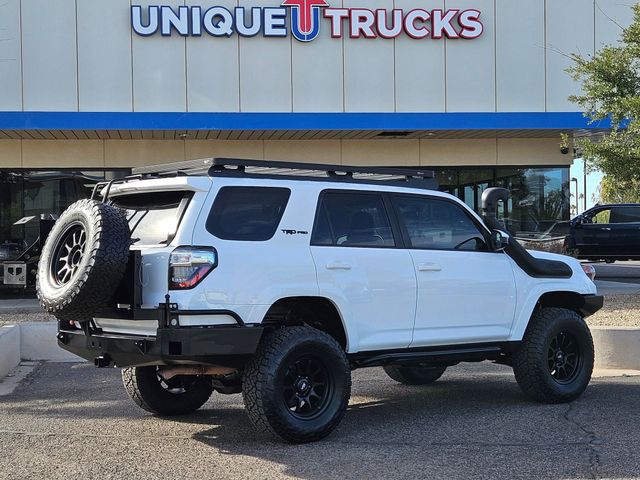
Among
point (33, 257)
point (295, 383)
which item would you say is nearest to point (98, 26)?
point (33, 257)

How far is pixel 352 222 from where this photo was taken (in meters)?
6.24

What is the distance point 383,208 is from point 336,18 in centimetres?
1059

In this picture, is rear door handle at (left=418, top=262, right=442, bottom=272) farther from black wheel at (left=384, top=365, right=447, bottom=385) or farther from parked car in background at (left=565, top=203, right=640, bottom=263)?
parked car in background at (left=565, top=203, right=640, bottom=263)

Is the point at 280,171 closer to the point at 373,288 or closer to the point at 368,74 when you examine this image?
the point at 373,288

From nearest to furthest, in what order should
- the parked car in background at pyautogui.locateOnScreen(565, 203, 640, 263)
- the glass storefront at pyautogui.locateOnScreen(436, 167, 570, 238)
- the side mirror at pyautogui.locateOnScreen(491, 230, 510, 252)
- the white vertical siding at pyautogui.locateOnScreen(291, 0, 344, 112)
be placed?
the side mirror at pyautogui.locateOnScreen(491, 230, 510, 252) < the white vertical siding at pyautogui.locateOnScreen(291, 0, 344, 112) < the glass storefront at pyautogui.locateOnScreen(436, 167, 570, 238) < the parked car in background at pyautogui.locateOnScreen(565, 203, 640, 263)

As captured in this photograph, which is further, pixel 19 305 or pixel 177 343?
pixel 19 305

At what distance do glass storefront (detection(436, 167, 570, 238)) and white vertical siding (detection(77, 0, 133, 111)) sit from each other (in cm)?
721

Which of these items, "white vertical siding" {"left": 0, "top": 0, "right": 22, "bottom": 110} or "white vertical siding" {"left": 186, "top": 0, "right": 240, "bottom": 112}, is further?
"white vertical siding" {"left": 186, "top": 0, "right": 240, "bottom": 112}

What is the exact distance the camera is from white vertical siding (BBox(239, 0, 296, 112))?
1598cm

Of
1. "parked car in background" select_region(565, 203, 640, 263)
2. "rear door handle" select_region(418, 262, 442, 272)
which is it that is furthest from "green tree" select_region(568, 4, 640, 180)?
"parked car in background" select_region(565, 203, 640, 263)

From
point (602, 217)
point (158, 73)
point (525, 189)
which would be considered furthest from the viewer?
point (602, 217)

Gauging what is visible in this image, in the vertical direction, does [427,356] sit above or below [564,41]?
below

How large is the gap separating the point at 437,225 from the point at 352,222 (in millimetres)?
948

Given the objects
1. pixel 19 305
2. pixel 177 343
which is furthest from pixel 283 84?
pixel 177 343
